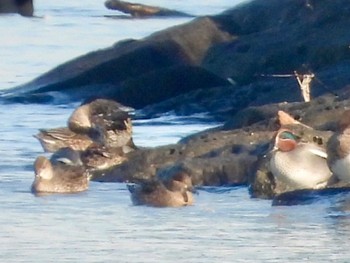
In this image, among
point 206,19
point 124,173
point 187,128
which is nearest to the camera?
point 124,173

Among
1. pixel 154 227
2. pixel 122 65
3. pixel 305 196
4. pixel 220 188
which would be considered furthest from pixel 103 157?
pixel 122 65

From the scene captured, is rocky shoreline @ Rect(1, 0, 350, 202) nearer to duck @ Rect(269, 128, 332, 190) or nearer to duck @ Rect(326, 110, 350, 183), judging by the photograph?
duck @ Rect(269, 128, 332, 190)

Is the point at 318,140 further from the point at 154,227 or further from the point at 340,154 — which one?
the point at 154,227

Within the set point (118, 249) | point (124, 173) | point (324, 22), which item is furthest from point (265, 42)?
point (118, 249)

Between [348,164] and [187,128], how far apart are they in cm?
557

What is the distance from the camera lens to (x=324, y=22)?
18828mm

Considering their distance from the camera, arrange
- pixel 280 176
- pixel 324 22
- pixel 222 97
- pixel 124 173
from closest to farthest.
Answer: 1. pixel 280 176
2. pixel 124 173
3. pixel 222 97
4. pixel 324 22

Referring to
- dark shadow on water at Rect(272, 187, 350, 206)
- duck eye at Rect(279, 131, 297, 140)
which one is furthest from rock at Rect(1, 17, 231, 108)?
dark shadow on water at Rect(272, 187, 350, 206)

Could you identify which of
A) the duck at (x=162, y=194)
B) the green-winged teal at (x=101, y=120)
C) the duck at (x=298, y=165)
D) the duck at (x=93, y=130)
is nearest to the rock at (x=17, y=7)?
the duck at (x=162, y=194)

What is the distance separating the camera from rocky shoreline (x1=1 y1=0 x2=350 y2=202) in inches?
665

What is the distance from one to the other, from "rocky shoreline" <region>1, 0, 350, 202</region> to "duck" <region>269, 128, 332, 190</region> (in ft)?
6.98

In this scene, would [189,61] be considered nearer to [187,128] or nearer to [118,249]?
[187,128]

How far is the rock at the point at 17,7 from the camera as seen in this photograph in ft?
31.4

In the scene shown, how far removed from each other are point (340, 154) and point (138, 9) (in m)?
16.0
